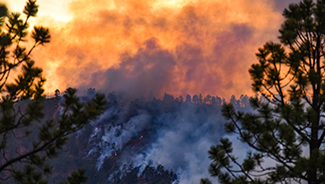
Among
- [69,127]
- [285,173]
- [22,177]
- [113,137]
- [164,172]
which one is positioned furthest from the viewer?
[113,137]

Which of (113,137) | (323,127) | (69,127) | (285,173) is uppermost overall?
(113,137)

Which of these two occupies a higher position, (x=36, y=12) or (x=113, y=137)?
(x=113, y=137)

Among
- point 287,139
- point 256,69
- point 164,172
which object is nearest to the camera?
point 287,139

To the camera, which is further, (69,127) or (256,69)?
(256,69)

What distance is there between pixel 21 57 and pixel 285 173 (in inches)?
313

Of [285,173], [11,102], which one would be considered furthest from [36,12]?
[285,173]

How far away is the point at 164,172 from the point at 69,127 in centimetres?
12349

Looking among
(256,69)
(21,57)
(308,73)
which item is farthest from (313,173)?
(21,57)

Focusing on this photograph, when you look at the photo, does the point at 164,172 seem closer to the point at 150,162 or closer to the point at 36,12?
the point at 150,162

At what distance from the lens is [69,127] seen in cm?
548

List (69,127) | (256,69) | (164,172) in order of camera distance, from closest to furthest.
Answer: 1. (69,127)
2. (256,69)
3. (164,172)

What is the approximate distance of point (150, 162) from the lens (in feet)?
410

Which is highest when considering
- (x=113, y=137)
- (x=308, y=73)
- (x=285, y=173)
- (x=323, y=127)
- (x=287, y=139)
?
(x=113, y=137)

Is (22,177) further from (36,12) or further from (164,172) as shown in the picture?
(164,172)
